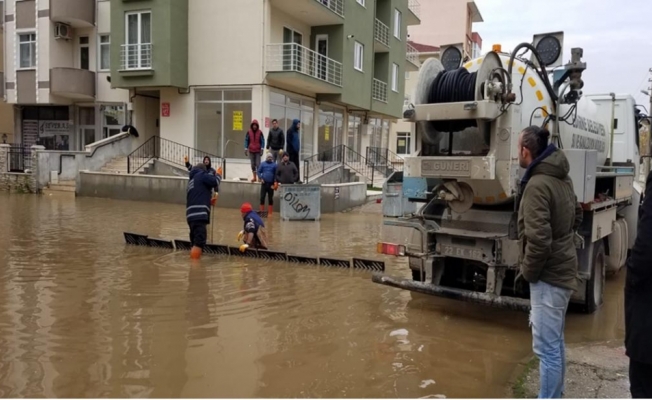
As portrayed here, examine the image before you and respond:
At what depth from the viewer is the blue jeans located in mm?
3777

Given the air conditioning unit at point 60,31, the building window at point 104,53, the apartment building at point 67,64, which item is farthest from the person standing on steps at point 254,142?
the air conditioning unit at point 60,31

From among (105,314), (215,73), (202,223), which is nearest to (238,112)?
(215,73)

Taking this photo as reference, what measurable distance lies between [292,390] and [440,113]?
3.16 metres

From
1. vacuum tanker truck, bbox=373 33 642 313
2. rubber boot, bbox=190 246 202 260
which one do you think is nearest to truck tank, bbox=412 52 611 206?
vacuum tanker truck, bbox=373 33 642 313

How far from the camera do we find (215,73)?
2133cm

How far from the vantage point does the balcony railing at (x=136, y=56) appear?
21.6 m

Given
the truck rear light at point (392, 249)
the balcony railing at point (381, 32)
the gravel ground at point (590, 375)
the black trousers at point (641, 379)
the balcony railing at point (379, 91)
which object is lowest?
the gravel ground at point (590, 375)

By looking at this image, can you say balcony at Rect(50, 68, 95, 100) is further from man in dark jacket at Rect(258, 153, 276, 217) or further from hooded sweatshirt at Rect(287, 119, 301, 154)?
man in dark jacket at Rect(258, 153, 276, 217)

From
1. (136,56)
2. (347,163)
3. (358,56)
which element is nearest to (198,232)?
(136,56)

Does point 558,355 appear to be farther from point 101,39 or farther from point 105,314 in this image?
point 101,39

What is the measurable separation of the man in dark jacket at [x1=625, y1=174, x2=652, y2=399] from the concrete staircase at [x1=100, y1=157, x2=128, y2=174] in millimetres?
20463

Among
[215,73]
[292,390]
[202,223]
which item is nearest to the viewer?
[292,390]

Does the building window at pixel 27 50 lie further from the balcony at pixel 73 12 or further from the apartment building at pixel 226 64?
the apartment building at pixel 226 64

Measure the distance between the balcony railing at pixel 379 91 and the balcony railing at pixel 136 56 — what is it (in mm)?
12574
